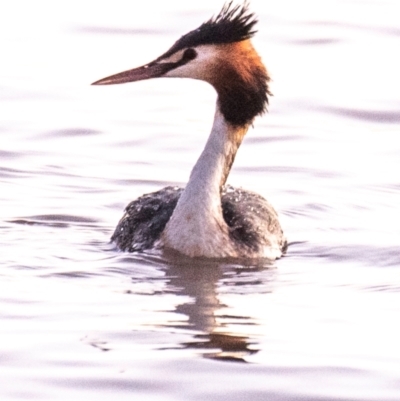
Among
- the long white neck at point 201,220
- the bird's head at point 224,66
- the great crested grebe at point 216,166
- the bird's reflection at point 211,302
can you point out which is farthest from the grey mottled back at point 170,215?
the bird's head at point 224,66

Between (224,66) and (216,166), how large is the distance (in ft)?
2.43

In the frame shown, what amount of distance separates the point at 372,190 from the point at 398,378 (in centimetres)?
497

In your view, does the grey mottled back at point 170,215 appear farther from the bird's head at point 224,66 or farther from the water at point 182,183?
the bird's head at point 224,66

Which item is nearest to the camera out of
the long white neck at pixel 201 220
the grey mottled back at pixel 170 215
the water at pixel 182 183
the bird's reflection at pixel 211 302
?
the water at pixel 182 183

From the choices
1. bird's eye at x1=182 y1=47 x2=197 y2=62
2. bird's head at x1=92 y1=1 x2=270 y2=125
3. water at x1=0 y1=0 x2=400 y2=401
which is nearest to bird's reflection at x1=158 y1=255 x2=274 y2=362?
water at x1=0 y1=0 x2=400 y2=401

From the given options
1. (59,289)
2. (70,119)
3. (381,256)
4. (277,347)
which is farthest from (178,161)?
(277,347)

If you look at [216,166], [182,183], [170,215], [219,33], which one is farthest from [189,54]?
[182,183]

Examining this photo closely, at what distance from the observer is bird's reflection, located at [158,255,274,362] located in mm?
8852

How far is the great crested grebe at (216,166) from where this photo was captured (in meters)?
11.1

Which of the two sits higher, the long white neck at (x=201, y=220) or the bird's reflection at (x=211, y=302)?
the long white neck at (x=201, y=220)

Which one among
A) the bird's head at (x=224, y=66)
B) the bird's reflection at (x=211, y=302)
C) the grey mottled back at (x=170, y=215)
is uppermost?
the bird's head at (x=224, y=66)

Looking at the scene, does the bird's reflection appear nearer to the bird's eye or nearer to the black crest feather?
the bird's eye

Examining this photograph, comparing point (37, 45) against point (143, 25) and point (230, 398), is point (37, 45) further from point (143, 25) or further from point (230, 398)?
point (230, 398)

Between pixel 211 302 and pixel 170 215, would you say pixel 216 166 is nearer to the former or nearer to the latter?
pixel 170 215
